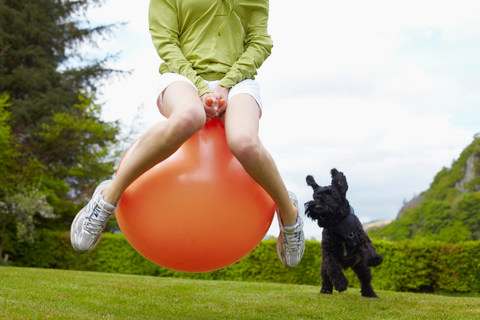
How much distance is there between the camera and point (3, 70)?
24.8 metres

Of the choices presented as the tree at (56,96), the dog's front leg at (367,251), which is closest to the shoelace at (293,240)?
the dog's front leg at (367,251)

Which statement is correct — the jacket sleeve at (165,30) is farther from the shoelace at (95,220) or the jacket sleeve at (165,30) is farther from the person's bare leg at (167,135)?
the shoelace at (95,220)

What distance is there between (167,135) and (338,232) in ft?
13.6

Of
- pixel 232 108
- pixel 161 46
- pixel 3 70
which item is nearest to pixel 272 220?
pixel 232 108

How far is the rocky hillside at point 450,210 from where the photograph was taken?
3416 cm

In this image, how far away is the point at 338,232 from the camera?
22.1 ft

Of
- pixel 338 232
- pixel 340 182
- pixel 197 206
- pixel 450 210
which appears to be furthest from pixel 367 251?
pixel 450 210

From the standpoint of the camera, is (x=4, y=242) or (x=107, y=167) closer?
(x=4, y=242)

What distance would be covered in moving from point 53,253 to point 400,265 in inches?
543

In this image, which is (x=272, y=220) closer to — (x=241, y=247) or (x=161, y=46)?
(x=241, y=247)

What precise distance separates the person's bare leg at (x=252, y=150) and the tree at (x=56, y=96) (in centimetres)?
1923

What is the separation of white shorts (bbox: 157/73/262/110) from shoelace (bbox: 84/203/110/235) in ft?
3.28

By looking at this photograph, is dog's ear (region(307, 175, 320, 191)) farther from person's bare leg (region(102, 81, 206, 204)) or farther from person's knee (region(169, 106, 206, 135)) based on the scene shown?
person's knee (region(169, 106, 206, 135))

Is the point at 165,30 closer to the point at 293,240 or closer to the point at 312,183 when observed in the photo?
the point at 293,240
